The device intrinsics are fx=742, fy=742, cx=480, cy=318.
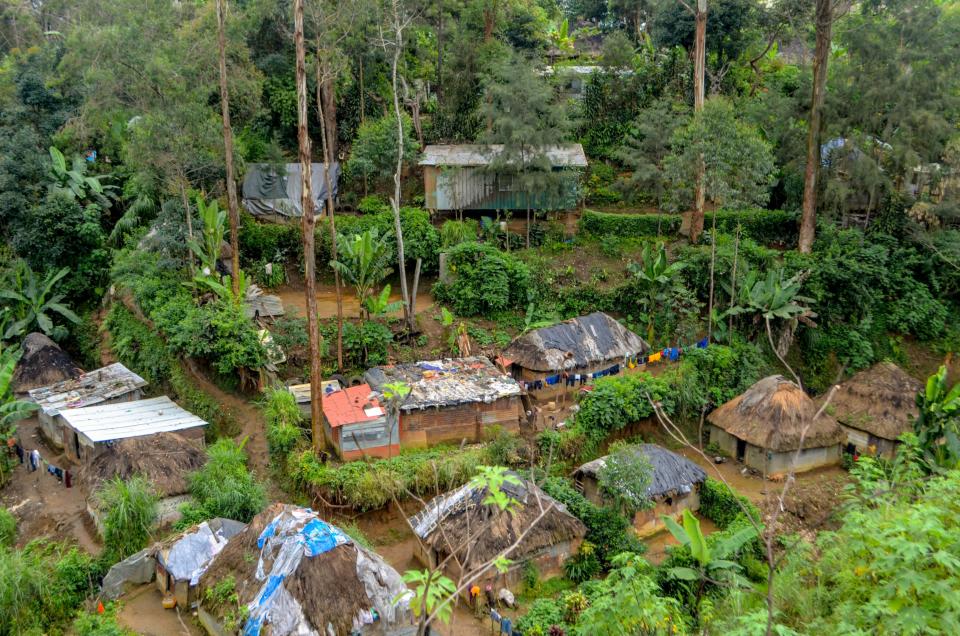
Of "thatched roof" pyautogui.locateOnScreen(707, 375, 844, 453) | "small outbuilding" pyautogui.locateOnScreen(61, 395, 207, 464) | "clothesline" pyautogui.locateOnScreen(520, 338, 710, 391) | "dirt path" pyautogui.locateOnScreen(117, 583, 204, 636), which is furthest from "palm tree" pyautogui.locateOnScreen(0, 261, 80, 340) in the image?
"thatched roof" pyautogui.locateOnScreen(707, 375, 844, 453)

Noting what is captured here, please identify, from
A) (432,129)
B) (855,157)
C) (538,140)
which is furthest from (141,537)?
(855,157)

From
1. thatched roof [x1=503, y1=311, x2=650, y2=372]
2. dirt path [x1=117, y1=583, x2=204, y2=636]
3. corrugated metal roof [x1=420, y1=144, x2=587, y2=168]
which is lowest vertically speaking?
dirt path [x1=117, y1=583, x2=204, y2=636]

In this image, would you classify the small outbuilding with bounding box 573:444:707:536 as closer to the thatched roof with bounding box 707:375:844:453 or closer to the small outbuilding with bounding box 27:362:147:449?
the thatched roof with bounding box 707:375:844:453

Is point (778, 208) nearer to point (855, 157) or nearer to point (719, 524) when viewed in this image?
point (855, 157)

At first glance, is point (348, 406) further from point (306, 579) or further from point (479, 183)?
point (479, 183)

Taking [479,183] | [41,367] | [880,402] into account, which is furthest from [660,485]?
[41,367]

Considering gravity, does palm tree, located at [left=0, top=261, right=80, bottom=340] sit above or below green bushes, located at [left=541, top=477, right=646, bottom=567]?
above

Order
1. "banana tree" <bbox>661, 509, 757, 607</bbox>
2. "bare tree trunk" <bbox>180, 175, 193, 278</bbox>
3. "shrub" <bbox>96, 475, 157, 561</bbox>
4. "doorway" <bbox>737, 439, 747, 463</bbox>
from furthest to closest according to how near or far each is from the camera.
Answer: "bare tree trunk" <bbox>180, 175, 193, 278</bbox>
"doorway" <bbox>737, 439, 747, 463</bbox>
"shrub" <bbox>96, 475, 157, 561</bbox>
"banana tree" <bbox>661, 509, 757, 607</bbox>
